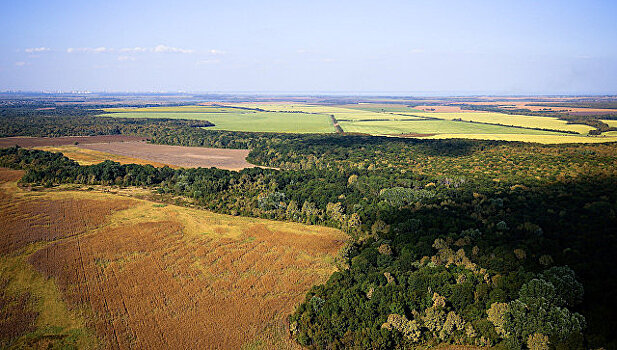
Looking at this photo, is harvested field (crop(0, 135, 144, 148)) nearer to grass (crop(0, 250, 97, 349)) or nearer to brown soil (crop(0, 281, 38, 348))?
grass (crop(0, 250, 97, 349))

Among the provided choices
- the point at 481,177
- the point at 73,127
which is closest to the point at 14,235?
the point at 481,177

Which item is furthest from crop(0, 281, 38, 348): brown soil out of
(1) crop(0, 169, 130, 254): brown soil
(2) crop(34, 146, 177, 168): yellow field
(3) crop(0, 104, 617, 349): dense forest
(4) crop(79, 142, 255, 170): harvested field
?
(2) crop(34, 146, 177, 168): yellow field

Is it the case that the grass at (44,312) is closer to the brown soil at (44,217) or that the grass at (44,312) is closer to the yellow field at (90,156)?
the brown soil at (44,217)

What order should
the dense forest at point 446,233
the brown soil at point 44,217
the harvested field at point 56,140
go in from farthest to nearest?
the harvested field at point 56,140 → the brown soil at point 44,217 → the dense forest at point 446,233

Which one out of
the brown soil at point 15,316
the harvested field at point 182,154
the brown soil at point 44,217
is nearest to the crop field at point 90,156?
the harvested field at point 182,154

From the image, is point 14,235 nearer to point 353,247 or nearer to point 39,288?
point 39,288

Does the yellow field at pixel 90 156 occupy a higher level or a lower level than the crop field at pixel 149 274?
higher
